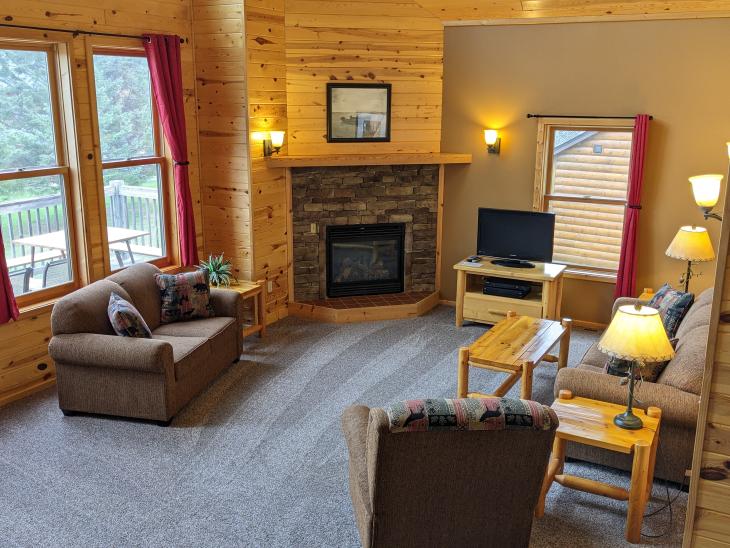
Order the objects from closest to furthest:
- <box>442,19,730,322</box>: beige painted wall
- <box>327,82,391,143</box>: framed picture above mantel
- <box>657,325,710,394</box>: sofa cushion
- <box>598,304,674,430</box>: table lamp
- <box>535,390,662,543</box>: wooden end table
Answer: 1. <box>598,304,674,430</box>: table lamp
2. <box>535,390,662,543</box>: wooden end table
3. <box>657,325,710,394</box>: sofa cushion
4. <box>442,19,730,322</box>: beige painted wall
5. <box>327,82,391,143</box>: framed picture above mantel

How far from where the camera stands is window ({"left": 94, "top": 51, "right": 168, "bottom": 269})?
20.1 feet

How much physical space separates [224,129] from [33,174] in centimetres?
186

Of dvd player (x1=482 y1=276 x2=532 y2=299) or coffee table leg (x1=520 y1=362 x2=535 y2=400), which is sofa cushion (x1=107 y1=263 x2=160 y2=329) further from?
dvd player (x1=482 y1=276 x2=532 y2=299)

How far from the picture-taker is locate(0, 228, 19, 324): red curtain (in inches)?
203

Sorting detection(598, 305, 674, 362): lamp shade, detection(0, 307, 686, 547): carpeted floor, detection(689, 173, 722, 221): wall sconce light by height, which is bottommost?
detection(0, 307, 686, 547): carpeted floor

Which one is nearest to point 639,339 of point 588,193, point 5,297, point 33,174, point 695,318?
point 695,318

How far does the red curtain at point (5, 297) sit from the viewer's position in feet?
16.9

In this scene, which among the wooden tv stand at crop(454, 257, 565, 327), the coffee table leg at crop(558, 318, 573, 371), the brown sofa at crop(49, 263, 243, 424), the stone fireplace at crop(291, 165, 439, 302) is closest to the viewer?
the brown sofa at crop(49, 263, 243, 424)

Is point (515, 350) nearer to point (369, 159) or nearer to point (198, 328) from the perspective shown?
point (198, 328)

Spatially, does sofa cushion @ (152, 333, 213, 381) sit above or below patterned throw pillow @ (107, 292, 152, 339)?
below

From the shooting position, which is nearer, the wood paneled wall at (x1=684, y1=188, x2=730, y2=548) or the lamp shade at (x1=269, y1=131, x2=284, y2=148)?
the wood paneled wall at (x1=684, y1=188, x2=730, y2=548)

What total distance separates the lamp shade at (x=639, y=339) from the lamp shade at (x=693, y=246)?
7.02ft

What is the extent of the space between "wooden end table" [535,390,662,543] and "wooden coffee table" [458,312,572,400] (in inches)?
29.9

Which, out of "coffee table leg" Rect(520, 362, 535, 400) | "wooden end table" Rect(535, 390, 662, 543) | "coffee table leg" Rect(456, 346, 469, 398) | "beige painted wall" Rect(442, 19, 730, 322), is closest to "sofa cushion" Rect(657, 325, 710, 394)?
"wooden end table" Rect(535, 390, 662, 543)
